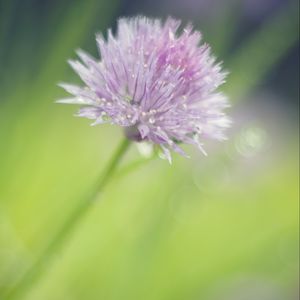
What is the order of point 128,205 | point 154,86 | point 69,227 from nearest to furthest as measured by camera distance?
1. point 154,86
2. point 69,227
3. point 128,205

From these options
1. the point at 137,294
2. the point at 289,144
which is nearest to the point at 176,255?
the point at 137,294

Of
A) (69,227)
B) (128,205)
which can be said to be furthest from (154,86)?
(128,205)

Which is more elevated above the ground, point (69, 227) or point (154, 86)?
point (154, 86)

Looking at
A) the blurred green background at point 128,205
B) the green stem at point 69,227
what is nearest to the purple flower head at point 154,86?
the green stem at point 69,227

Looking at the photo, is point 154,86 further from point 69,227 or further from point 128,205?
point 128,205

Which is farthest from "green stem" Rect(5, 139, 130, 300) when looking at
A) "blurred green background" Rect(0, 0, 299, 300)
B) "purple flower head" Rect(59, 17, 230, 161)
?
"blurred green background" Rect(0, 0, 299, 300)

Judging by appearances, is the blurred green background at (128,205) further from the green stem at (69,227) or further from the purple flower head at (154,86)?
the purple flower head at (154,86)
